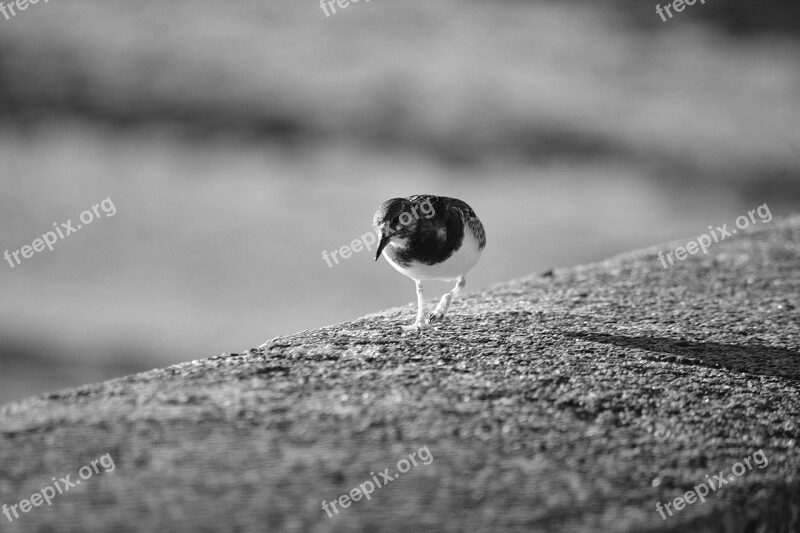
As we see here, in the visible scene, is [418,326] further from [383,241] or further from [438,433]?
[438,433]

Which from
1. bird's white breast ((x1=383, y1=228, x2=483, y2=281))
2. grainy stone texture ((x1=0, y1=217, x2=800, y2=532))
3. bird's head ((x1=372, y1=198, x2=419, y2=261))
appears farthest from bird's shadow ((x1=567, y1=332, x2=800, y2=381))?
bird's head ((x1=372, y1=198, x2=419, y2=261))

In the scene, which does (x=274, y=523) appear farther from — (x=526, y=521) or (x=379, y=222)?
(x=379, y=222)

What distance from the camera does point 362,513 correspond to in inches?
92.0

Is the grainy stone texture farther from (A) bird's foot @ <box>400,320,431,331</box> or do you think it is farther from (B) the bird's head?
(B) the bird's head

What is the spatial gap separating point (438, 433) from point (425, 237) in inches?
47.6

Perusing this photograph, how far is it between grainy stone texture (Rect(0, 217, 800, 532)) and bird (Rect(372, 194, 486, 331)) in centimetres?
31

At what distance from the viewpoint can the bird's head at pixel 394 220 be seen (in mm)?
3701

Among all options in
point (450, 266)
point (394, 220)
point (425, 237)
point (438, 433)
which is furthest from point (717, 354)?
point (438, 433)

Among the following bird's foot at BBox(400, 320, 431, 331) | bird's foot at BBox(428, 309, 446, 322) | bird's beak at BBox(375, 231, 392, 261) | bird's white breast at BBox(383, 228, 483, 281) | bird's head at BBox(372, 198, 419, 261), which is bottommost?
bird's foot at BBox(400, 320, 431, 331)

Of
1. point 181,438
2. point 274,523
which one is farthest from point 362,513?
point 181,438

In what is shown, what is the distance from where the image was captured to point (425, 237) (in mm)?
3770

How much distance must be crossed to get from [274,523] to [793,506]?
63.5 inches

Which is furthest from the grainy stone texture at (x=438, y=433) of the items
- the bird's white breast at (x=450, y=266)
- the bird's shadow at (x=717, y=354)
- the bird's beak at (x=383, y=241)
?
the bird's beak at (x=383, y=241)

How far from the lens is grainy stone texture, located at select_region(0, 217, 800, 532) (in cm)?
235
